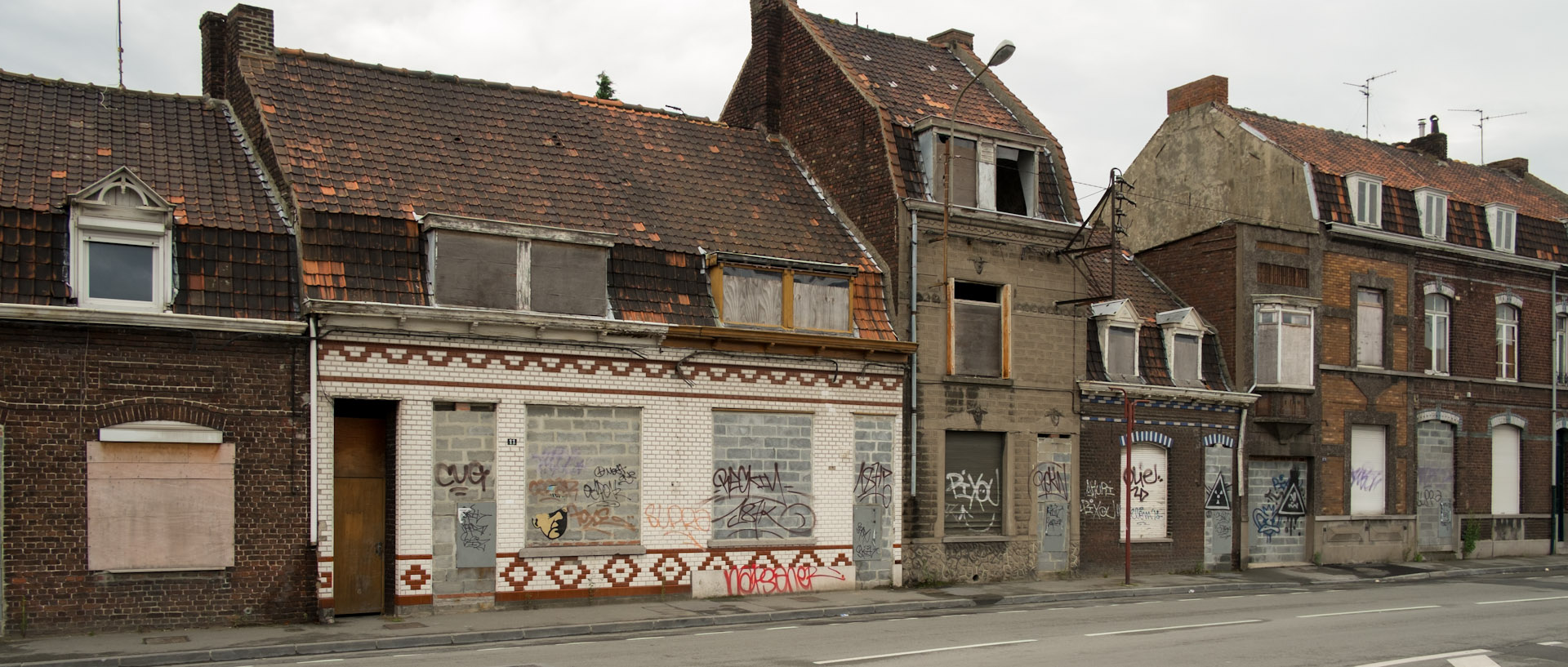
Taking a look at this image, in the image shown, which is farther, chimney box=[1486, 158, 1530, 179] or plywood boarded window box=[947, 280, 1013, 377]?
chimney box=[1486, 158, 1530, 179]

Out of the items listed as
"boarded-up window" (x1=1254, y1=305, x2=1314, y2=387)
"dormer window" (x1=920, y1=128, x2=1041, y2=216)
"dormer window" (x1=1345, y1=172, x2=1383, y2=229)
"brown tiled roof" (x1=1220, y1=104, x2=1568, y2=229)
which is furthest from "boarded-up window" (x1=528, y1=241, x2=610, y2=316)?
"dormer window" (x1=1345, y1=172, x2=1383, y2=229)

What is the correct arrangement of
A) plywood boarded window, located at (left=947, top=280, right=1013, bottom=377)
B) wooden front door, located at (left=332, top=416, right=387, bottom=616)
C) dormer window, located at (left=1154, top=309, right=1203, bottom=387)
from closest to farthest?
wooden front door, located at (left=332, top=416, right=387, bottom=616) → plywood boarded window, located at (left=947, top=280, right=1013, bottom=377) → dormer window, located at (left=1154, top=309, right=1203, bottom=387)

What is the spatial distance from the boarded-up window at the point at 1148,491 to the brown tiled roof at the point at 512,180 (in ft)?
24.9

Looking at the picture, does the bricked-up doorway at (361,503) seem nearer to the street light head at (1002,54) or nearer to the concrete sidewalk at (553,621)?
the concrete sidewalk at (553,621)

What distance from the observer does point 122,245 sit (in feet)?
56.2

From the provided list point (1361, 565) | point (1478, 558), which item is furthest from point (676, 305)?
Result: point (1478, 558)

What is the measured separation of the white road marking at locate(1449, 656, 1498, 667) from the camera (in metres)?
14.6

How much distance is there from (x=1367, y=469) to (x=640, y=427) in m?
18.9

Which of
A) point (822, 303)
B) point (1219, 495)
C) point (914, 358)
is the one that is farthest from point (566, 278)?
point (1219, 495)

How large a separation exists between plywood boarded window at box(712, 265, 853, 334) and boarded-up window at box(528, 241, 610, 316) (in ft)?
7.13

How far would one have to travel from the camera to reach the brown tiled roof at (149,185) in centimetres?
1663

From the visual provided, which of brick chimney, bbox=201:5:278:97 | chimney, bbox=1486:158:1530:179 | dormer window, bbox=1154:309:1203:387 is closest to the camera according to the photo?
brick chimney, bbox=201:5:278:97

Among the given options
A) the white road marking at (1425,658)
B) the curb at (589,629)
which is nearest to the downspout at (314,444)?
the curb at (589,629)

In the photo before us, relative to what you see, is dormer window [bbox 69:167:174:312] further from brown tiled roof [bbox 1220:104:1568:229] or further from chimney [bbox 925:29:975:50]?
brown tiled roof [bbox 1220:104:1568:229]
